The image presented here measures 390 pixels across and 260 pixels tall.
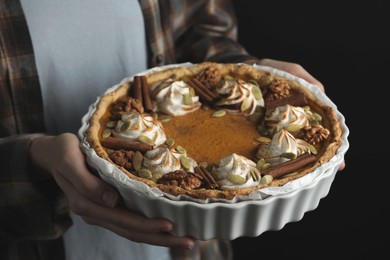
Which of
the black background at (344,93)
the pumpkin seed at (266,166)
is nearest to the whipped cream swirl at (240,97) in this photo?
the pumpkin seed at (266,166)

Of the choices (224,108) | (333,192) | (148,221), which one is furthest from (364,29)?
(148,221)

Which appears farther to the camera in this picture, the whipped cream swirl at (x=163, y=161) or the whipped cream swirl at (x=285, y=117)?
the whipped cream swirl at (x=285, y=117)

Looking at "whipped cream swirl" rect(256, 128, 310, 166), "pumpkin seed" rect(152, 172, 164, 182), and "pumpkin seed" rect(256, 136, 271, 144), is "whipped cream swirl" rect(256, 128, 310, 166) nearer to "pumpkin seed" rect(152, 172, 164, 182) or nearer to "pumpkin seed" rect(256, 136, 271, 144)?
"pumpkin seed" rect(256, 136, 271, 144)

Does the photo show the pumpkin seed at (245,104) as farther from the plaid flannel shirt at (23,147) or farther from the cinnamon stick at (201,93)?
the plaid flannel shirt at (23,147)

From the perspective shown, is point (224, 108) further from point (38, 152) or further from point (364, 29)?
point (364, 29)

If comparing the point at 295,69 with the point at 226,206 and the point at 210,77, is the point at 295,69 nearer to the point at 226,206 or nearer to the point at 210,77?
the point at 210,77

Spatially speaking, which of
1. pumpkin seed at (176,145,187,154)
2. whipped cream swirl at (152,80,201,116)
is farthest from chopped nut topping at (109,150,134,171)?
whipped cream swirl at (152,80,201,116)
